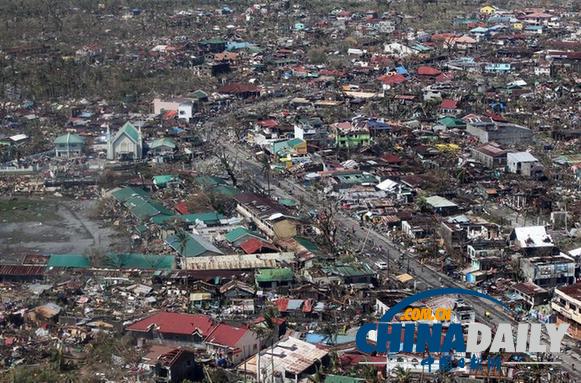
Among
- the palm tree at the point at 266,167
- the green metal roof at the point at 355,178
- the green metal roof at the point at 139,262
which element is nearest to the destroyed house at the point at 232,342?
the green metal roof at the point at 139,262

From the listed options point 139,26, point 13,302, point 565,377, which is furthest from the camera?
point 139,26

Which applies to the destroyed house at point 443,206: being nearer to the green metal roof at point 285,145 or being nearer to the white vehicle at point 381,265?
the white vehicle at point 381,265

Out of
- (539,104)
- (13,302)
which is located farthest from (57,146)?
(539,104)

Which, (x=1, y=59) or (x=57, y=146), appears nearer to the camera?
(x=57, y=146)

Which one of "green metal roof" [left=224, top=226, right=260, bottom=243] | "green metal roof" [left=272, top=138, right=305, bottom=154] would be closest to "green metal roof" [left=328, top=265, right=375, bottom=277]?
"green metal roof" [left=224, top=226, right=260, bottom=243]

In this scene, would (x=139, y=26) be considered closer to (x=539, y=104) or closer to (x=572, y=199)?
(x=539, y=104)

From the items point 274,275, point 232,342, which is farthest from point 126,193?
point 232,342
